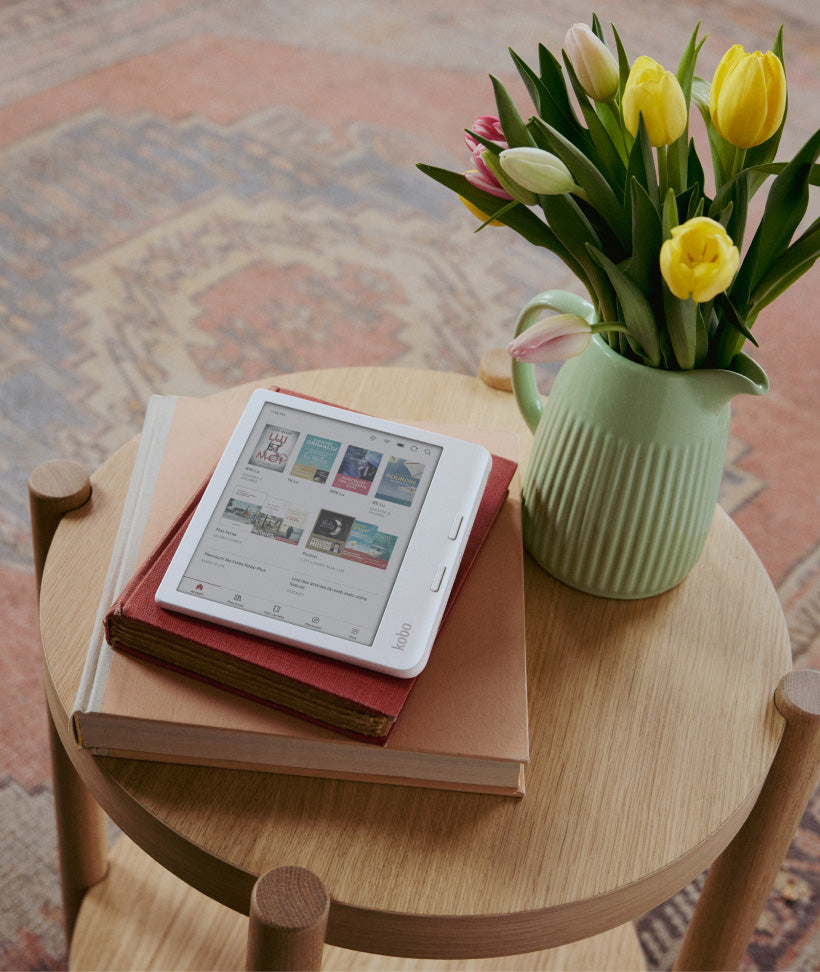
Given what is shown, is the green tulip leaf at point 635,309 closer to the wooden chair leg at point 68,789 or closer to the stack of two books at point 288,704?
the stack of two books at point 288,704

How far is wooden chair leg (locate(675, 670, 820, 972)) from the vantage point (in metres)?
→ 0.67

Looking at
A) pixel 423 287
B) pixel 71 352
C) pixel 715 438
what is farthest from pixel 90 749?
pixel 423 287

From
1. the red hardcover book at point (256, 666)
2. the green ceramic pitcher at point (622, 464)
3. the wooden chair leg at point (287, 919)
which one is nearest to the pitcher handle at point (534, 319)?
the green ceramic pitcher at point (622, 464)

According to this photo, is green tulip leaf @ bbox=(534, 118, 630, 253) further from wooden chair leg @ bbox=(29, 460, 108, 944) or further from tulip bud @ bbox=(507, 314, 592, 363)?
wooden chair leg @ bbox=(29, 460, 108, 944)

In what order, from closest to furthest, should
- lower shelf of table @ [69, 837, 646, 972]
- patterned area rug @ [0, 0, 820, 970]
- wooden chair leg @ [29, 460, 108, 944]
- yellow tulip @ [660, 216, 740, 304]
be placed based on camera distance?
1. yellow tulip @ [660, 216, 740, 304]
2. wooden chair leg @ [29, 460, 108, 944]
3. lower shelf of table @ [69, 837, 646, 972]
4. patterned area rug @ [0, 0, 820, 970]

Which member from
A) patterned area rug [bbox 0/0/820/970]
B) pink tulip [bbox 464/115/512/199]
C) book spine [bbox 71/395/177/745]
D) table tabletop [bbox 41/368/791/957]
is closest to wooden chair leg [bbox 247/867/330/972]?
table tabletop [bbox 41/368/791/957]

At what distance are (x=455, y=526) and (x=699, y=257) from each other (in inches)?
9.0

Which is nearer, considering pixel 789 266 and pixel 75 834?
pixel 789 266

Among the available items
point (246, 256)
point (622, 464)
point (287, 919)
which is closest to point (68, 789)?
point (287, 919)

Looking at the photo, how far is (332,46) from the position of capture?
234 centimetres

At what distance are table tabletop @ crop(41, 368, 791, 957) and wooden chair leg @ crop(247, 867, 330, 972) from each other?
39mm

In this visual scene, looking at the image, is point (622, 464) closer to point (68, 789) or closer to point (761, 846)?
point (761, 846)

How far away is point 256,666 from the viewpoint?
58 cm

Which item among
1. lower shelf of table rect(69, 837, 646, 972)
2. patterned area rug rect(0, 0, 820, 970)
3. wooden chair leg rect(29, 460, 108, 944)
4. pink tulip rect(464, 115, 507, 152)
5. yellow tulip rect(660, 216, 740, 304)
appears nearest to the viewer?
yellow tulip rect(660, 216, 740, 304)
